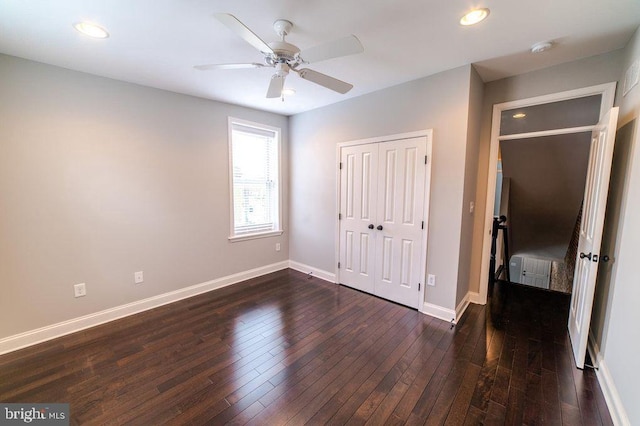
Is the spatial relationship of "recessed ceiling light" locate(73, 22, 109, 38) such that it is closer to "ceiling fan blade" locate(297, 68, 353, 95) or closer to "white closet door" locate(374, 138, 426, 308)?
"ceiling fan blade" locate(297, 68, 353, 95)

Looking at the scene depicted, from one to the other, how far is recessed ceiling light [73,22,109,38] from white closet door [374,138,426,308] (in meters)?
2.76

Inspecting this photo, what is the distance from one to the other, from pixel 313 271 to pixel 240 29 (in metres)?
→ 3.42

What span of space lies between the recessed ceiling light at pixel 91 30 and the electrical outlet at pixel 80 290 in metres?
2.30

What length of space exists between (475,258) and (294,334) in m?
2.33

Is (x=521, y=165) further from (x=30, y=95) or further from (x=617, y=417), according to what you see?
(x=30, y=95)

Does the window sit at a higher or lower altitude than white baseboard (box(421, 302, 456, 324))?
higher

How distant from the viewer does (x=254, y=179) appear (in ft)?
13.2

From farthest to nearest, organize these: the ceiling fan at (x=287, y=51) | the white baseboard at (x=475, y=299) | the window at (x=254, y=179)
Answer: the window at (x=254, y=179) → the white baseboard at (x=475, y=299) → the ceiling fan at (x=287, y=51)

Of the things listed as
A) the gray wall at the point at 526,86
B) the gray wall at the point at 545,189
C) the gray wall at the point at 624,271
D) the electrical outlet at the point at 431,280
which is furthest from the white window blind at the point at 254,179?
the gray wall at the point at 624,271

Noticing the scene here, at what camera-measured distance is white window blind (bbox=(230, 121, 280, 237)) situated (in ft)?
12.5

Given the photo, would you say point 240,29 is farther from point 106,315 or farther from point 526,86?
point 106,315

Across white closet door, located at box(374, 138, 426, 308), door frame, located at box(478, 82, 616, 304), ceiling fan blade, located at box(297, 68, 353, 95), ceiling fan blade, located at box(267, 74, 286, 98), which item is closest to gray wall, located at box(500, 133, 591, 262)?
door frame, located at box(478, 82, 616, 304)

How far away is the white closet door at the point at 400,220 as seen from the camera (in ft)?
9.61

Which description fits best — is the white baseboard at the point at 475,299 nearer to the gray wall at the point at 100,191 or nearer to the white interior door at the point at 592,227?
the white interior door at the point at 592,227
